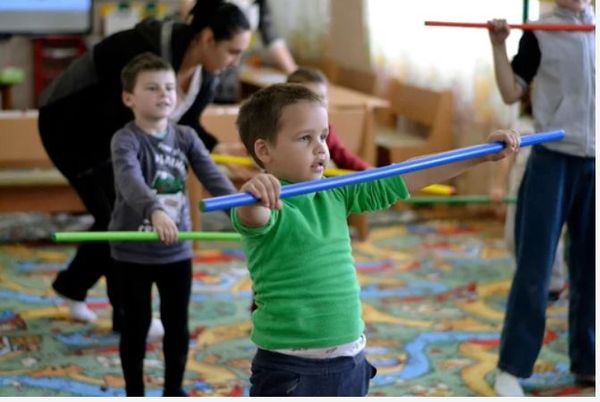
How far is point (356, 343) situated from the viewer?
2098mm

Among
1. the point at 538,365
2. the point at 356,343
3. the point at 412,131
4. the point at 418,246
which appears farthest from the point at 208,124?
the point at 356,343

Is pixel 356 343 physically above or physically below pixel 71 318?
above

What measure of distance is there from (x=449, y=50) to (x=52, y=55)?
2.44 m

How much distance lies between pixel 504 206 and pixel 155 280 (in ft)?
9.75

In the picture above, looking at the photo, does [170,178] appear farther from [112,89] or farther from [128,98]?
[112,89]

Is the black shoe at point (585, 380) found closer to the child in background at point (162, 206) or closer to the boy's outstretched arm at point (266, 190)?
the child in background at point (162, 206)

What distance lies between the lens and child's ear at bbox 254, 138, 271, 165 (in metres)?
2.06

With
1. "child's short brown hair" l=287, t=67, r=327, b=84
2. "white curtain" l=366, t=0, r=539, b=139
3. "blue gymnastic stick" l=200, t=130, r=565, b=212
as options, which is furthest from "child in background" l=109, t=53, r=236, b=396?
"white curtain" l=366, t=0, r=539, b=139

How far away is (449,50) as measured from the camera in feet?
18.6

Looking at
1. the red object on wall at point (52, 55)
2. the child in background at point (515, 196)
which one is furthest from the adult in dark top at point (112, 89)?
the red object on wall at point (52, 55)

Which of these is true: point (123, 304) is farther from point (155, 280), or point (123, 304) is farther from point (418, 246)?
point (418, 246)

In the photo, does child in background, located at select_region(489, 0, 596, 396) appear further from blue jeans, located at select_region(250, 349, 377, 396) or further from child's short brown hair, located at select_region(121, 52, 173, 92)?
blue jeans, located at select_region(250, 349, 377, 396)

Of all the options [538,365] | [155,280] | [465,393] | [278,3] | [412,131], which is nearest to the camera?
[155,280]

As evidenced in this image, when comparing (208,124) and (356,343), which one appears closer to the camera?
(356,343)
